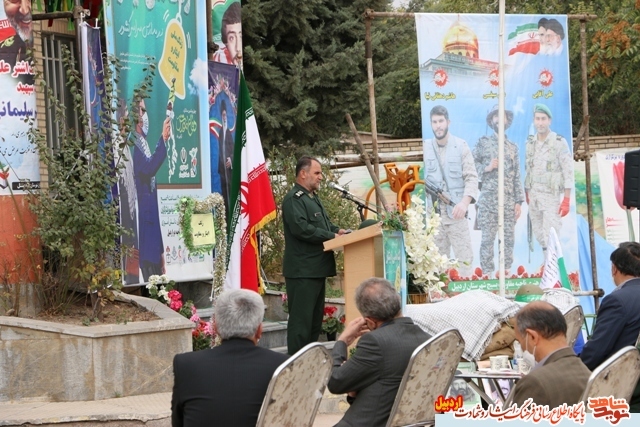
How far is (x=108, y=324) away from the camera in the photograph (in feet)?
29.1

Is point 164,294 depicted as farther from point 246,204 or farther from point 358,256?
point 358,256

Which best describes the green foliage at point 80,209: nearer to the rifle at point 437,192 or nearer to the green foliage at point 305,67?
the rifle at point 437,192

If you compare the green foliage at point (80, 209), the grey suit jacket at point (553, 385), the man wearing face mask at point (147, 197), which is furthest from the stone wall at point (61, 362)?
the grey suit jacket at point (553, 385)

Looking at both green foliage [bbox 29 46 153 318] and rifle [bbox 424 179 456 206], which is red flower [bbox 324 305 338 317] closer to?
rifle [bbox 424 179 456 206]

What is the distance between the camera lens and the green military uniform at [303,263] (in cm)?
937

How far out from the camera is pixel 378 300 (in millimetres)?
5383

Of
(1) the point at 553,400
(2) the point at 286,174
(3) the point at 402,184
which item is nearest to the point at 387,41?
(2) the point at 286,174

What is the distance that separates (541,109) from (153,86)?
434 cm

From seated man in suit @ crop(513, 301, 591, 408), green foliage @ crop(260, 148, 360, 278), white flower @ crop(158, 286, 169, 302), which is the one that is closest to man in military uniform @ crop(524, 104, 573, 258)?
green foliage @ crop(260, 148, 360, 278)

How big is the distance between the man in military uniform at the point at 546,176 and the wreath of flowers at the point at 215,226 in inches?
136

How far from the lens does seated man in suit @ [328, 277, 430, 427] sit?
5262 mm

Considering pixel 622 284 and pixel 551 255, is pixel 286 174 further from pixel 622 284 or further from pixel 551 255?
pixel 622 284

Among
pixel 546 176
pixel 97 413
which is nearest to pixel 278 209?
pixel 546 176

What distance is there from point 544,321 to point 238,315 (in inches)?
52.7
